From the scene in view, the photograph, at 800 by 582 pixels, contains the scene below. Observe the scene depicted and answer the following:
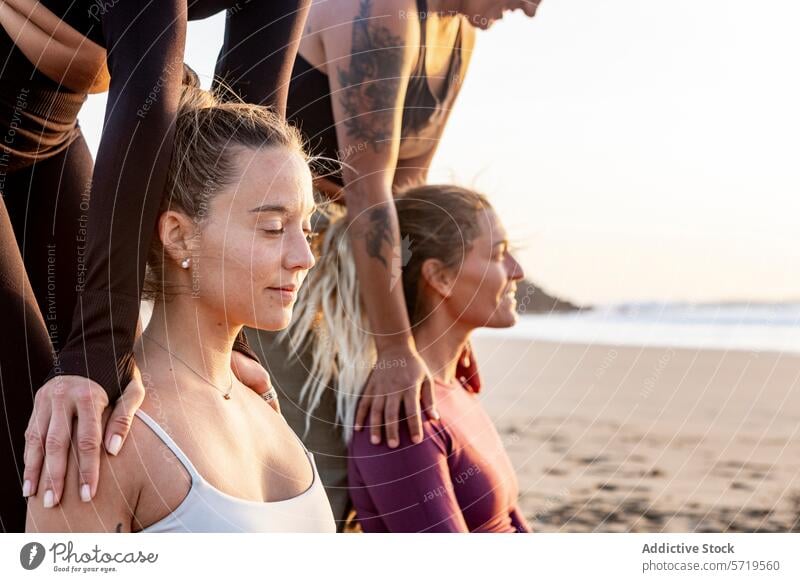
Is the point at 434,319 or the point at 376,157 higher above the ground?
the point at 376,157

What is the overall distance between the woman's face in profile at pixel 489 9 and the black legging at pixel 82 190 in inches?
22.0

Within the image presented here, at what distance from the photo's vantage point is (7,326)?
974 mm

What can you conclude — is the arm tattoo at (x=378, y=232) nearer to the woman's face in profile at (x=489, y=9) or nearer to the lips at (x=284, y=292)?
the woman's face in profile at (x=489, y=9)

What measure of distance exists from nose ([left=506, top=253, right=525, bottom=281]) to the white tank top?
700mm

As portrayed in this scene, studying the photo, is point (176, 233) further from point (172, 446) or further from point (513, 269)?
point (513, 269)

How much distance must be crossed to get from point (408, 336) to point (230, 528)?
65 centimetres

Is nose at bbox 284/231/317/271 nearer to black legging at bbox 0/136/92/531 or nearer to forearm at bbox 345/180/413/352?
black legging at bbox 0/136/92/531

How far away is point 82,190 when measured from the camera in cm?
113

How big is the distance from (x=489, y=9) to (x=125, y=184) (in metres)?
0.94

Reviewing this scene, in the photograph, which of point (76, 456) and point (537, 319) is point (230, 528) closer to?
point (76, 456)

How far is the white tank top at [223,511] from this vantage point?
0.91m

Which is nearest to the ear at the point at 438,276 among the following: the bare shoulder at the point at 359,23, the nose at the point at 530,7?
the bare shoulder at the point at 359,23

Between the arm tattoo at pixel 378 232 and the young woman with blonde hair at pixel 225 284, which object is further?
the arm tattoo at pixel 378 232

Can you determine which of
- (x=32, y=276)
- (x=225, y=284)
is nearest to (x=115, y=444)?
(x=225, y=284)
